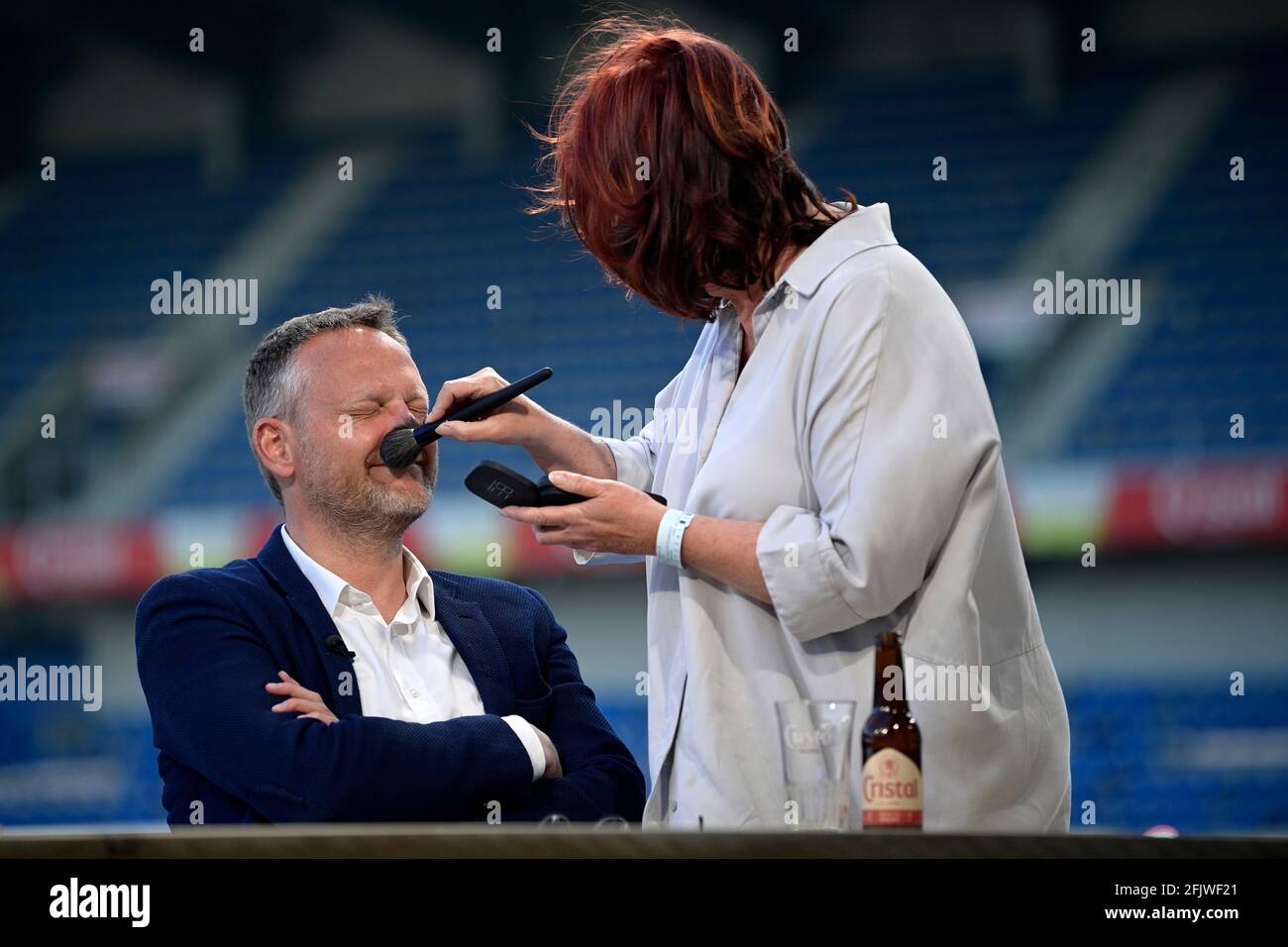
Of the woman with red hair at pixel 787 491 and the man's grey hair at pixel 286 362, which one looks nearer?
the woman with red hair at pixel 787 491

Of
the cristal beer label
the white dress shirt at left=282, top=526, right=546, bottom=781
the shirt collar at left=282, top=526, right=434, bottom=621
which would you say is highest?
the shirt collar at left=282, top=526, right=434, bottom=621

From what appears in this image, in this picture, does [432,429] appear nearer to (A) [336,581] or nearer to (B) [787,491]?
(A) [336,581]

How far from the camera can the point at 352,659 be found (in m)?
1.99

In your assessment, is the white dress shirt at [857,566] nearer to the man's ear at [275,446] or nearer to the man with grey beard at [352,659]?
the man with grey beard at [352,659]

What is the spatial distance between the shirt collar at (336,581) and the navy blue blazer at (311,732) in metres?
0.03

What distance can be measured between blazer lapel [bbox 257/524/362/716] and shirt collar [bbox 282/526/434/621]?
0.03 m

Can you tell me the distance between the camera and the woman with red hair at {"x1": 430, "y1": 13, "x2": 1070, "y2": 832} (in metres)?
1.58

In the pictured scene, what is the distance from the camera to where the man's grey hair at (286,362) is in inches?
86.6

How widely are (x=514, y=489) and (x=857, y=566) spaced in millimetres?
433

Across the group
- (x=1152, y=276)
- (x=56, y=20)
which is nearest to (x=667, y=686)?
(x=1152, y=276)

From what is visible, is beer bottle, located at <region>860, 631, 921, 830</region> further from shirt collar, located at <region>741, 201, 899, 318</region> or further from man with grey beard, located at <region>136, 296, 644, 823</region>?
man with grey beard, located at <region>136, 296, 644, 823</region>

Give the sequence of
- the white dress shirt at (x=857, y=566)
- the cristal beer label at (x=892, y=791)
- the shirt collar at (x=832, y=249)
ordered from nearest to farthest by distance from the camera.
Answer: the cristal beer label at (x=892, y=791), the white dress shirt at (x=857, y=566), the shirt collar at (x=832, y=249)

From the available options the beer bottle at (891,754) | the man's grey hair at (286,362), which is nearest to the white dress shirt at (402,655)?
the man's grey hair at (286,362)

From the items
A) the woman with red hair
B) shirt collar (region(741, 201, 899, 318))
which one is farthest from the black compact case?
shirt collar (region(741, 201, 899, 318))
